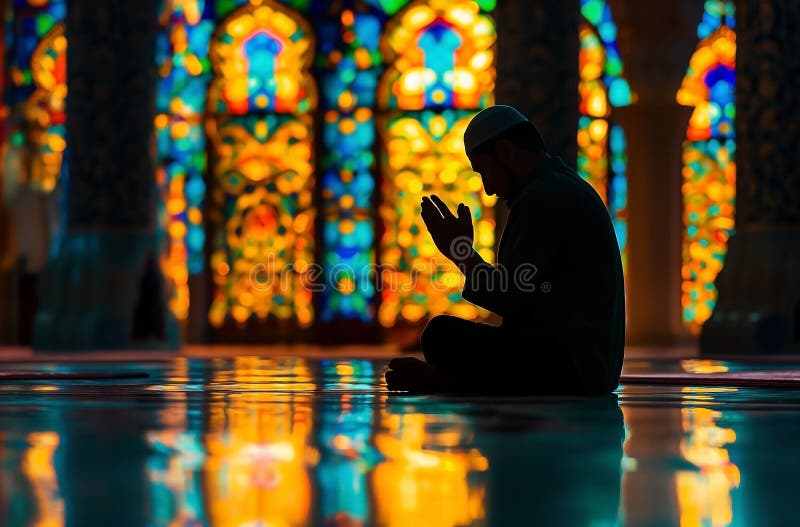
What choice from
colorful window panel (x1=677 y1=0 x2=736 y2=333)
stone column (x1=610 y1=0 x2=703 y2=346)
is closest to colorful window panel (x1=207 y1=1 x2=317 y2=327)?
stone column (x1=610 y1=0 x2=703 y2=346)

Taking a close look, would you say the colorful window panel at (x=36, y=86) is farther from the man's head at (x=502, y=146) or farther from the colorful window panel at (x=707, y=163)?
the man's head at (x=502, y=146)

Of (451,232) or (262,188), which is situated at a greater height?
(262,188)

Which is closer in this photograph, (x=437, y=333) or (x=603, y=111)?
(x=437, y=333)

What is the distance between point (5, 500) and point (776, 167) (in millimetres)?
8934

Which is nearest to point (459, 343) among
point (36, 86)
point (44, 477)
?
point (44, 477)

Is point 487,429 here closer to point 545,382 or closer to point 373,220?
point 545,382

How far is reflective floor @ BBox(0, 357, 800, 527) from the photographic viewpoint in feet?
6.45

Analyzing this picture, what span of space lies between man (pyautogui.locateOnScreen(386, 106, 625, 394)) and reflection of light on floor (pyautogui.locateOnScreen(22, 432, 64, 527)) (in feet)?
5.40

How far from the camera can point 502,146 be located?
15.4 ft

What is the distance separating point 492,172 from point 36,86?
1167cm

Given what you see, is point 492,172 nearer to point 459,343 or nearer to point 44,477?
point 459,343

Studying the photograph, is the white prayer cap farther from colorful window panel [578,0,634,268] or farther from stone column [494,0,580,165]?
colorful window panel [578,0,634,268]

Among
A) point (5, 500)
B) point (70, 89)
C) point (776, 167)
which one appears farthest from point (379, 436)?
point (70, 89)

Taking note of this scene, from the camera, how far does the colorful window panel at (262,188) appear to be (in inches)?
603
